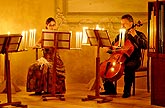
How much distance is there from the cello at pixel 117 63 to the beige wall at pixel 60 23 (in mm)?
1183

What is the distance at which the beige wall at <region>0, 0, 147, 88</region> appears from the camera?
279 inches

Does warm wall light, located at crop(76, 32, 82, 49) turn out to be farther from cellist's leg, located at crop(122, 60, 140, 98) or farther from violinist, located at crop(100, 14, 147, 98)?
cellist's leg, located at crop(122, 60, 140, 98)

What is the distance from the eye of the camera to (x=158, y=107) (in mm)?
5219

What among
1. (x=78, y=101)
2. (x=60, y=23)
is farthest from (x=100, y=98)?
(x=60, y=23)

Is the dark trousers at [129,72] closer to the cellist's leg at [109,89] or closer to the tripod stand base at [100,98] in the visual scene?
the cellist's leg at [109,89]

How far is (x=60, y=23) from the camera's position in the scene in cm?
723

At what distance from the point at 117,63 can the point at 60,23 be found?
6.21 ft

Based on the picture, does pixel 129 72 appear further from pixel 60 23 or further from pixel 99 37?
pixel 60 23

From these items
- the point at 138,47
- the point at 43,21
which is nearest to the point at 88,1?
the point at 43,21

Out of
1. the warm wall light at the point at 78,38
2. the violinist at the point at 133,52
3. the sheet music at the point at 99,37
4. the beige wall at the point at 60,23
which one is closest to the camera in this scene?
the sheet music at the point at 99,37

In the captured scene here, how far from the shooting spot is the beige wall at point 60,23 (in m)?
7.07

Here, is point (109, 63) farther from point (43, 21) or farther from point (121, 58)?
point (43, 21)

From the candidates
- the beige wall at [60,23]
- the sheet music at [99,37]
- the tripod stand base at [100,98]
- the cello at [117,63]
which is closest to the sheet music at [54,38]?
the sheet music at [99,37]

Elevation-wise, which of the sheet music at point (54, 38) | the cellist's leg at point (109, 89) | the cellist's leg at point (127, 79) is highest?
the sheet music at point (54, 38)
